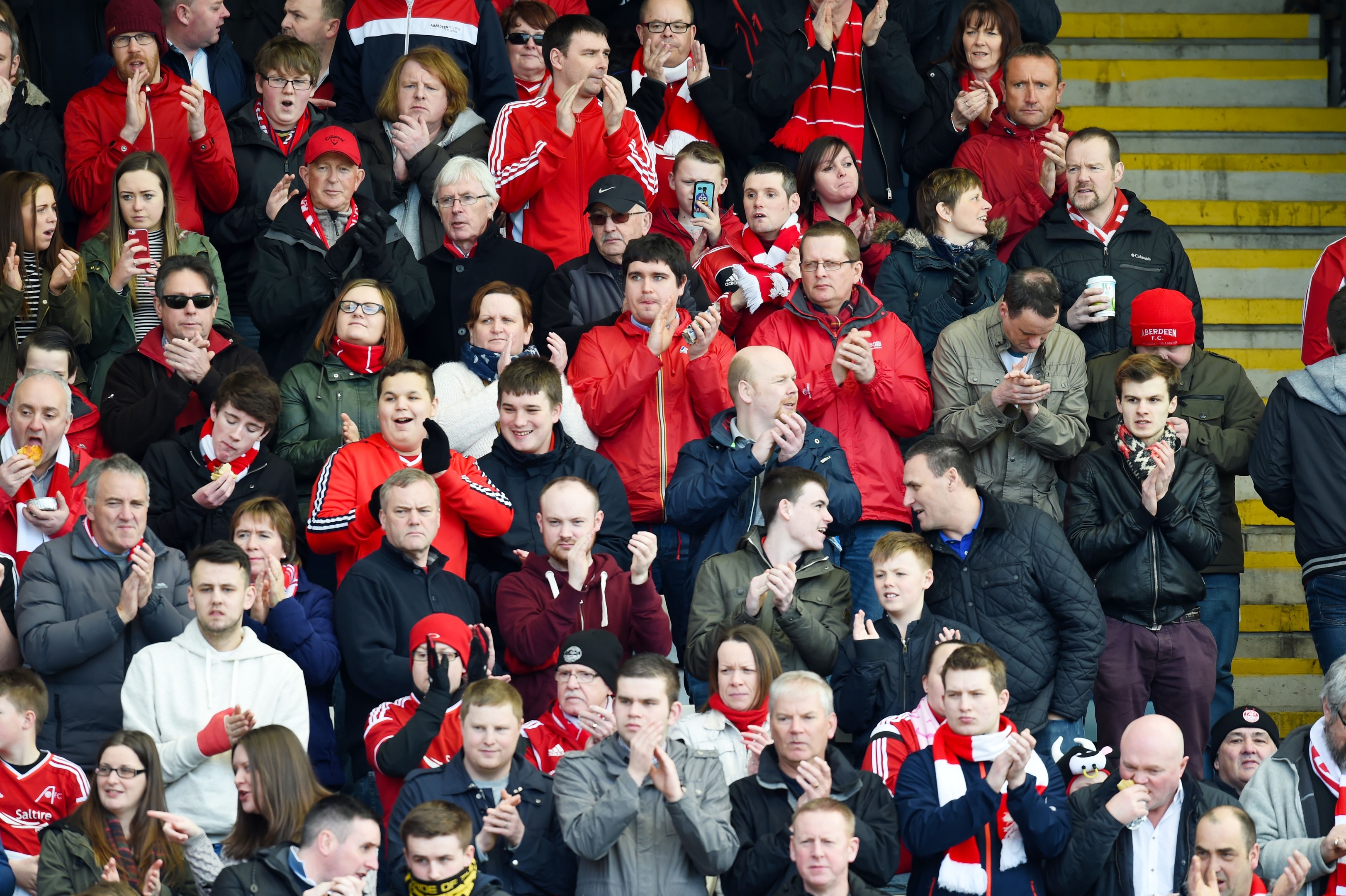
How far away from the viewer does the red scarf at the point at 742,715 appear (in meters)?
6.64

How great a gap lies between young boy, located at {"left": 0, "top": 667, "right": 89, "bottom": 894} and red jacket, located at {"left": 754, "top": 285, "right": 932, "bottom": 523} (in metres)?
3.40

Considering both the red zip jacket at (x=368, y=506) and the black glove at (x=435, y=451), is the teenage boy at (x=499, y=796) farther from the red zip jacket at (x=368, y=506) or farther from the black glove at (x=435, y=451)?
the black glove at (x=435, y=451)

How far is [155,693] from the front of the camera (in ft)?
21.1

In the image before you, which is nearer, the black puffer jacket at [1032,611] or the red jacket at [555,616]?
the red jacket at [555,616]

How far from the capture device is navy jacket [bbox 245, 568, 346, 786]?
6832 millimetres

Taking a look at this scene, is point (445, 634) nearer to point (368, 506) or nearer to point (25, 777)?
point (368, 506)

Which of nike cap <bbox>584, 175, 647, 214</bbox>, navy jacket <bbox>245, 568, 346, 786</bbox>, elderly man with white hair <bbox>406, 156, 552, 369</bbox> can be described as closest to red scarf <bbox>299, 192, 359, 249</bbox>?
elderly man with white hair <bbox>406, 156, 552, 369</bbox>

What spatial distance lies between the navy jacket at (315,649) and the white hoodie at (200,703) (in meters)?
0.23

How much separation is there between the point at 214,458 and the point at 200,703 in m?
1.30

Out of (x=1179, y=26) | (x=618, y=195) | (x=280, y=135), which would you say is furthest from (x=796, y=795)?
(x=1179, y=26)

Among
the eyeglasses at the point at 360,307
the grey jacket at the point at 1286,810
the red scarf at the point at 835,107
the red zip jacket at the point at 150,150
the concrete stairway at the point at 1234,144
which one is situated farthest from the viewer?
the concrete stairway at the point at 1234,144

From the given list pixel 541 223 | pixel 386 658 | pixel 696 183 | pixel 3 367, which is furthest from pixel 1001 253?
pixel 3 367

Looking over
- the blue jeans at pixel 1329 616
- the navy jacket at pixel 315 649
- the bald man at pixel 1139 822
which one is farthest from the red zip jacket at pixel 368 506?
the blue jeans at pixel 1329 616

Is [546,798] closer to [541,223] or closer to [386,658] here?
[386,658]
